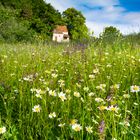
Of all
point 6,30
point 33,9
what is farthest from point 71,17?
point 6,30

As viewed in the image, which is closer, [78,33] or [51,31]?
[51,31]

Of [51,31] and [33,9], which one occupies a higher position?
[33,9]

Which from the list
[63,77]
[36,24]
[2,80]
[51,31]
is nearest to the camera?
[2,80]

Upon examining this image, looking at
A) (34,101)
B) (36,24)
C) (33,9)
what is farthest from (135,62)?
(33,9)

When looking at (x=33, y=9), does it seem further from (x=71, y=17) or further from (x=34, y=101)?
(x=34, y=101)

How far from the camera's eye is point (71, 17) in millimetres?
67562

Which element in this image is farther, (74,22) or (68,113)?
(74,22)

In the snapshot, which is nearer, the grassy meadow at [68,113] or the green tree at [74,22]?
the grassy meadow at [68,113]

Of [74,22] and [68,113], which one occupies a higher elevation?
[74,22]

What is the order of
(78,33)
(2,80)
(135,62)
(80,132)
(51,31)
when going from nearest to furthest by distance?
(80,132), (2,80), (135,62), (51,31), (78,33)

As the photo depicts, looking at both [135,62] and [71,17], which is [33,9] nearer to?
[71,17]

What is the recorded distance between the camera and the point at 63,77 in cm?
382

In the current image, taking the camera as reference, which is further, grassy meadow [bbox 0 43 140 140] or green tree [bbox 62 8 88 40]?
green tree [bbox 62 8 88 40]

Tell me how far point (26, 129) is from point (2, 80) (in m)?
1.23
